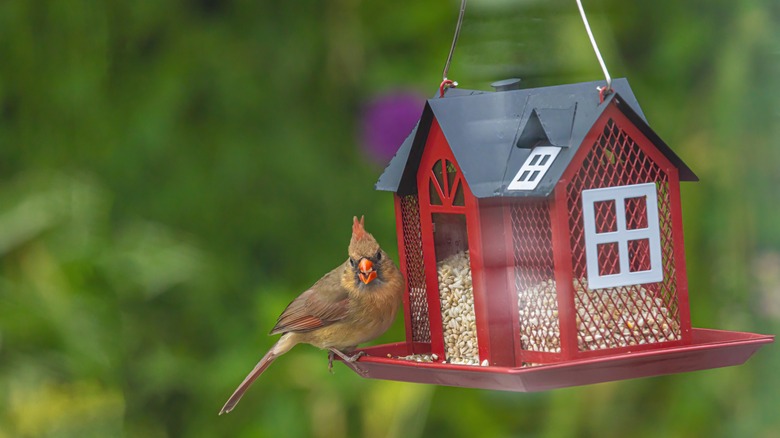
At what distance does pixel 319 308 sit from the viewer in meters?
2.67

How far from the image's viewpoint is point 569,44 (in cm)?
217

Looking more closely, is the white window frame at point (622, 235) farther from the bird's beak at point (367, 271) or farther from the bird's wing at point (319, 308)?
the bird's wing at point (319, 308)

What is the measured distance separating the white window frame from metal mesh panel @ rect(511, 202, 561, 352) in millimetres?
83

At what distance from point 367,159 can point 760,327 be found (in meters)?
1.45

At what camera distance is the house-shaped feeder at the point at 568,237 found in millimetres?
2074

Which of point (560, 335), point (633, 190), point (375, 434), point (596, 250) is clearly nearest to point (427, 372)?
point (560, 335)

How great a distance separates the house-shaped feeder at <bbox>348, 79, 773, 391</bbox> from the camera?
2074mm

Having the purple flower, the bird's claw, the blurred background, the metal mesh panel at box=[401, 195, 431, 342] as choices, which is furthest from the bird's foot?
the purple flower

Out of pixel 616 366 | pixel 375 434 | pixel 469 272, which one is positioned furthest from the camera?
pixel 375 434

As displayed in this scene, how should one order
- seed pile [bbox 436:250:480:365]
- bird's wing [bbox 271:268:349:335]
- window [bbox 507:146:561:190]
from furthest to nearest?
bird's wing [bbox 271:268:349:335], seed pile [bbox 436:250:480:365], window [bbox 507:146:561:190]

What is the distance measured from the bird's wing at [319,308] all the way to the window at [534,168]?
2.29 feet

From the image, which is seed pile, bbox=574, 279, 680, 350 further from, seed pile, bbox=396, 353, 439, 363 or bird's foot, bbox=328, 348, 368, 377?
bird's foot, bbox=328, 348, 368, 377

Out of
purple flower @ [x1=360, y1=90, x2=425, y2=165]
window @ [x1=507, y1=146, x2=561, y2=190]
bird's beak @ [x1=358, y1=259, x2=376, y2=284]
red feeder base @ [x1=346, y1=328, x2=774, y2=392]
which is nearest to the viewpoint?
red feeder base @ [x1=346, y1=328, x2=774, y2=392]

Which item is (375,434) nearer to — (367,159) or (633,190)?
(367,159)
